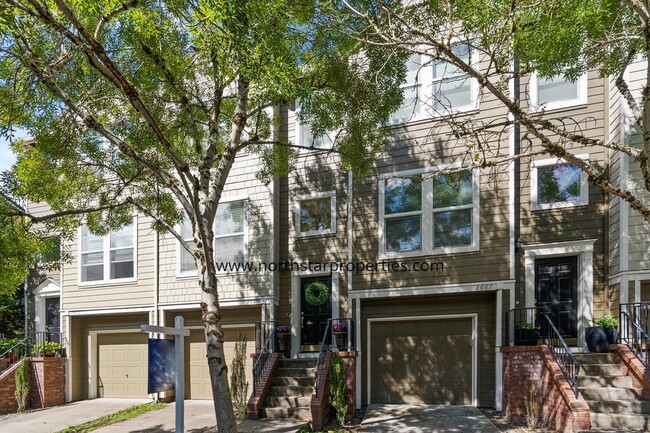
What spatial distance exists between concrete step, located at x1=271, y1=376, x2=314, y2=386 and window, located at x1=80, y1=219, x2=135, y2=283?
4990 millimetres

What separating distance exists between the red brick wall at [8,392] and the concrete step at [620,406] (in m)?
12.2

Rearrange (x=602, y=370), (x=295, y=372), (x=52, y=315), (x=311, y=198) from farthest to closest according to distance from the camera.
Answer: (x=52, y=315), (x=311, y=198), (x=295, y=372), (x=602, y=370)

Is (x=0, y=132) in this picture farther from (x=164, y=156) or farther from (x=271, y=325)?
(x=271, y=325)

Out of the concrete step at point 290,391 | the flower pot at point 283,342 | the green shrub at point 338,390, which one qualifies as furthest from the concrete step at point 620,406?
the flower pot at point 283,342

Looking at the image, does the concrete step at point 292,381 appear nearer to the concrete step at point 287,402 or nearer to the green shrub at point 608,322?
the concrete step at point 287,402

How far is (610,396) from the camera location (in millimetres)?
7258

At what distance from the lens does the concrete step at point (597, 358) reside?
311 inches

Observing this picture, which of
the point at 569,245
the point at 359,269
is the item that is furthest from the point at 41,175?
the point at 569,245

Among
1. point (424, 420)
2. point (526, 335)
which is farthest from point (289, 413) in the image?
point (526, 335)

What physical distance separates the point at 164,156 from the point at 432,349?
6.88 m

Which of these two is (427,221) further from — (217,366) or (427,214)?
(217,366)

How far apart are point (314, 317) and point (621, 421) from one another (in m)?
6.11

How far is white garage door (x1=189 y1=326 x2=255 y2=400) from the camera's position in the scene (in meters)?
11.3

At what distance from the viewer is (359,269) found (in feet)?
33.3
